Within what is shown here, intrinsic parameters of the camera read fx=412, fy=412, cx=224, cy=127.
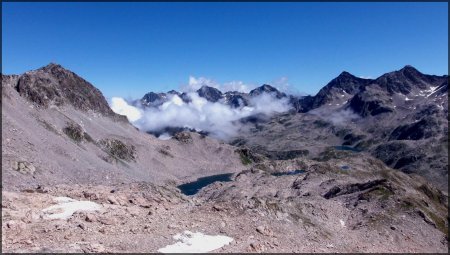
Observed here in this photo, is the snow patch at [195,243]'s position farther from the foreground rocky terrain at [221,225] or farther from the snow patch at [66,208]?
the snow patch at [66,208]

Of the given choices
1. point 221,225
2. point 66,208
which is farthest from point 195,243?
point 66,208

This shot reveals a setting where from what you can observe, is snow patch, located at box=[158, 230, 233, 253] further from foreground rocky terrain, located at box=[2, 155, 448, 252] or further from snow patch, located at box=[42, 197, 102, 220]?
snow patch, located at box=[42, 197, 102, 220]

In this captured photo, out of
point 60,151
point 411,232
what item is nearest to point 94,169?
point 60,151

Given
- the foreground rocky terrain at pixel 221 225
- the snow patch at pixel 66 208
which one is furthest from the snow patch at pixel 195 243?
the snow patch at pixel 66 208

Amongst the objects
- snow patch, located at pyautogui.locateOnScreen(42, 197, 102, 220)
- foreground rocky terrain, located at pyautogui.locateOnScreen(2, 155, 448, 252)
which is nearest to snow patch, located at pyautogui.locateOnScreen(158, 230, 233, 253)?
foreground rocky terrain, located at pyautogui.locateOnScreen(2, 155, 448, 252)

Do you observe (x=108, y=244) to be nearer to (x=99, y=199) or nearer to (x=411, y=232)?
(x=99, y=199)

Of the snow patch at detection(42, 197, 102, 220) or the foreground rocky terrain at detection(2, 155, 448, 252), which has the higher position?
the snow patch at detection(42, 197, 102, 220)

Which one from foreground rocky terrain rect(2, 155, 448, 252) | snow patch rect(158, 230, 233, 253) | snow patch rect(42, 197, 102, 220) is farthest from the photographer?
snow patch rect(42, 197, 102, 220)
